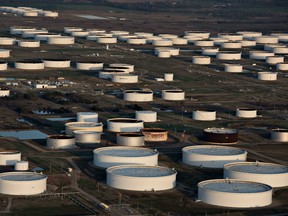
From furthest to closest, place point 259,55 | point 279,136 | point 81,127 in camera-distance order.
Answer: point 259,55 < point 279,136 < point 81,127

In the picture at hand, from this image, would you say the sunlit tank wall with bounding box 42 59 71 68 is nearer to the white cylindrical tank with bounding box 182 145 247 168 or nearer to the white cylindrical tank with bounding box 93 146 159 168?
the white cylindrical tank with bounding box 182 145 247 168

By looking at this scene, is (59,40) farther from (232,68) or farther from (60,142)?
(60,142)

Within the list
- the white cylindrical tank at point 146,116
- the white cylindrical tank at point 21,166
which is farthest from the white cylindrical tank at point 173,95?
the white cylindrical tank at point 21,166

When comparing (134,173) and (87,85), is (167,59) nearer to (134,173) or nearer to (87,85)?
(87,85)

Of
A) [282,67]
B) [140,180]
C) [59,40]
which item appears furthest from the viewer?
[59,40]

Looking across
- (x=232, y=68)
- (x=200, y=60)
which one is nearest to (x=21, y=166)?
(x=232, y=68)

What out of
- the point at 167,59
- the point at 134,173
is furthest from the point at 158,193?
the point at 167,59

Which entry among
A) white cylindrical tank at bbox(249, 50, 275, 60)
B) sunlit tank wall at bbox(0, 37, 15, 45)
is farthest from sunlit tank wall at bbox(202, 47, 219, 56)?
sunlit tank wall at bbox(0, 37, 15, 45)

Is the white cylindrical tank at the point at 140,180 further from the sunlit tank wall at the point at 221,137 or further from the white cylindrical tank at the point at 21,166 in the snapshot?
the sunlit tank wall at the point at 221,137
